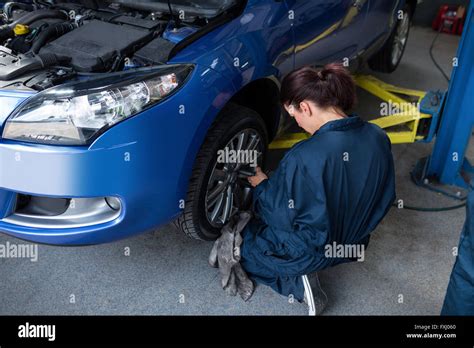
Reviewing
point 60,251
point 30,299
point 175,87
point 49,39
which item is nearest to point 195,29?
point 175,87

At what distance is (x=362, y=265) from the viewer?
2297 millimetres

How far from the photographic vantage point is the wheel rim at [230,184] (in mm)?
2168

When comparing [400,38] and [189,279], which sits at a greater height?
[400,38]

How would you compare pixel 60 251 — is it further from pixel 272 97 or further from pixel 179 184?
pixel 272 97

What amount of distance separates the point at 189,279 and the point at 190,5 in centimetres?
134

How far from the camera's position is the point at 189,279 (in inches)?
86.3

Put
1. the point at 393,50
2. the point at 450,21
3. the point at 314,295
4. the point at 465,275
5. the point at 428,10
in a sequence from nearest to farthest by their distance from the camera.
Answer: the point at 465,275 < the point at 314,295 < the point at 393,50 < the point at 450,21 < the point at 428,10

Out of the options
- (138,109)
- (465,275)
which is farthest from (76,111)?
(465,275)

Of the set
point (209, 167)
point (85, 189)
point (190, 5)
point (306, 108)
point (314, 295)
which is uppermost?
point (190, 5)

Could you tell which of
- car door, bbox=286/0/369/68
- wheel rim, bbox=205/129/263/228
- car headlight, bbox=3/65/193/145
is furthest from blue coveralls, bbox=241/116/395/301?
car door, bbox=286/0/369/68

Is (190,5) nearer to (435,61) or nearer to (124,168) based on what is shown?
(124,168)

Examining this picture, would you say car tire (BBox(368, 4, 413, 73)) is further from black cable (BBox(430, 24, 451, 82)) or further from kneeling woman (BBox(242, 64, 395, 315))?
kneeling woman (BBox(242, 64, 395, 315))

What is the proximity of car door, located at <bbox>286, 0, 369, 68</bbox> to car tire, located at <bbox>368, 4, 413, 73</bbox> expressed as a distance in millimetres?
1133

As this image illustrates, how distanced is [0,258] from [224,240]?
3.64ft
